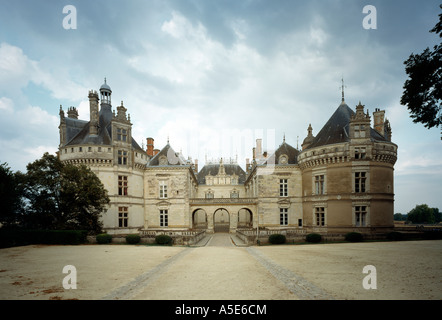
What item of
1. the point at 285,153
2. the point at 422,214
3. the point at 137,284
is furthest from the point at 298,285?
the point at 422,214

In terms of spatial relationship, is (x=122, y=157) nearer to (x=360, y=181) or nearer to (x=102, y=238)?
(x=102, y=238)

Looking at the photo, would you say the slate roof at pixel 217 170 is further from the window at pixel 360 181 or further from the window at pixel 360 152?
the window at pixel 360 152

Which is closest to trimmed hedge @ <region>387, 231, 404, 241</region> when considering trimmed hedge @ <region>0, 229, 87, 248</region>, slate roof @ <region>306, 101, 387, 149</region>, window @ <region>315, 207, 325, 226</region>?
window @ <region>315, 207, 325, 226</region>

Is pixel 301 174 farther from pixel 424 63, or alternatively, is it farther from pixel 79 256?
pixel 79 256

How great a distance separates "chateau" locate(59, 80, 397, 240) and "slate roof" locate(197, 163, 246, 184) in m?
20.1

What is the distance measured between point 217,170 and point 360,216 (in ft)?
115

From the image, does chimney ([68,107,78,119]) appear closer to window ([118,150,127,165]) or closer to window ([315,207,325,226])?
window ([118,150,127,165])

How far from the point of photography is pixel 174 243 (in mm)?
23141

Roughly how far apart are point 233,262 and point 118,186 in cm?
2049

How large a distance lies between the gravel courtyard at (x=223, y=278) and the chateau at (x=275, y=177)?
505 inches

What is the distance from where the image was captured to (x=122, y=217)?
29141 mm

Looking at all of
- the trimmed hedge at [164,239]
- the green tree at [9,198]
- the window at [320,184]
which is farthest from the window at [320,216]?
the green tree at [9,198]

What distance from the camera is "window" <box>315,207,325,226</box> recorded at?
28997 millimetres
